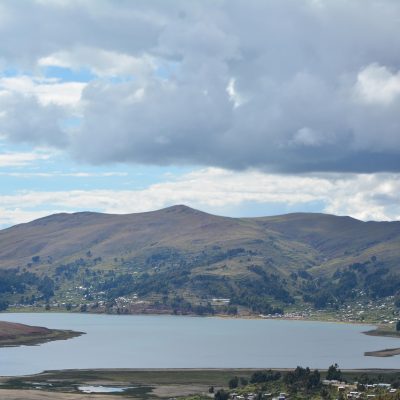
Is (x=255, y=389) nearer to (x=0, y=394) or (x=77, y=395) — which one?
(x=77, y=395)

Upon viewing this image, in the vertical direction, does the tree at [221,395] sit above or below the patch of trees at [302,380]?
below

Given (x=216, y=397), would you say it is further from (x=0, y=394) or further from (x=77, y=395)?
(x=0, y=394)

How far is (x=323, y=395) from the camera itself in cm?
18238

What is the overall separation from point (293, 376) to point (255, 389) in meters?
8.72

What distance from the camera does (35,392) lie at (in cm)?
19638

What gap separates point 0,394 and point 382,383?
267 ft

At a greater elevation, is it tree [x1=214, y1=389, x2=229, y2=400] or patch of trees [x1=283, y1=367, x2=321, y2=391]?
patch of trees [x1=283, y1=367, x2=321, y2=391]

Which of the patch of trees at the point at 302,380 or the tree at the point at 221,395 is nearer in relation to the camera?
the tree at the point at 221,395

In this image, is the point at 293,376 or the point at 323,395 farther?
the point at 293,376

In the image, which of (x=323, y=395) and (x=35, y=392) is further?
(x=35, y=392)

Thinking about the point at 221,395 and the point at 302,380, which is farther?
the point at 302,380

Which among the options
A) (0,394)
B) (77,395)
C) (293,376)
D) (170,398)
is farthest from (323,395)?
(0,394)

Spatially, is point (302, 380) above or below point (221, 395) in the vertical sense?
above

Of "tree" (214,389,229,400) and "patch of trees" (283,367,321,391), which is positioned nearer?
"tree" (214,389,229,400)
